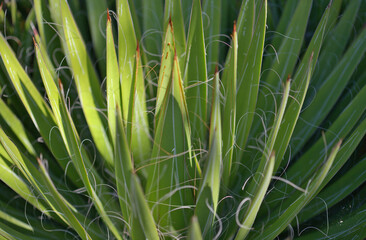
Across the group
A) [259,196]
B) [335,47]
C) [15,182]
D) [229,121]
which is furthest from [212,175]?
[335,47]

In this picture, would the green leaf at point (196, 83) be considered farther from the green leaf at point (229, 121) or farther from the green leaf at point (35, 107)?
the green leaf at point (35, 107)

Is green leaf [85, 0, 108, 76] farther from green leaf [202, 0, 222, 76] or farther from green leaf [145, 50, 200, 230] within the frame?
green leaf [145, 50, 200, 230]

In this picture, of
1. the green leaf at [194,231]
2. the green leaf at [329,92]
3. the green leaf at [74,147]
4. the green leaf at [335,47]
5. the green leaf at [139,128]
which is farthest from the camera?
the green leaf at [335,47]

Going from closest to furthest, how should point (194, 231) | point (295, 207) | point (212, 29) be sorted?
point (194, 231) → point (295, 207) → point (212, 29)

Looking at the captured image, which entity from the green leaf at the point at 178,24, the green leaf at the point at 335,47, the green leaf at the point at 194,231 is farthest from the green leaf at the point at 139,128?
the green leaf at the point at 335,47

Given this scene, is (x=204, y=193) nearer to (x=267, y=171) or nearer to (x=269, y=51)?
(x=267, y=171)

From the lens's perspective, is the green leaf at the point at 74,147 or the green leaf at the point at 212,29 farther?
the green leaf at the point at 212,29

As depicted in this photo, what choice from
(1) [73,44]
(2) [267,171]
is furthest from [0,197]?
(2) [267,171]

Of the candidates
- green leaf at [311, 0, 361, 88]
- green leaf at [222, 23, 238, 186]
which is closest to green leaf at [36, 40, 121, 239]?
green leaf at [222, 23, 238, 186]

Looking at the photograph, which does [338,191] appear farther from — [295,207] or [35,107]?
[35,107]
